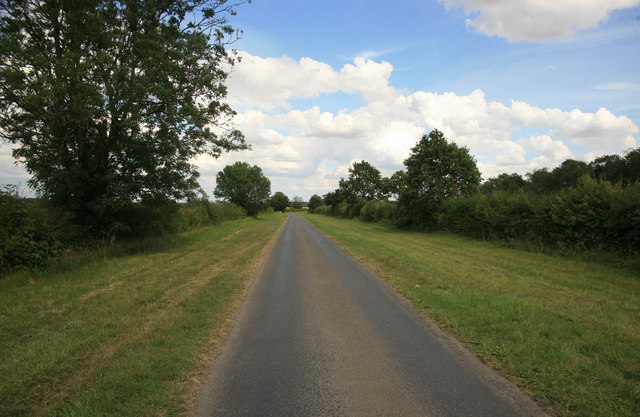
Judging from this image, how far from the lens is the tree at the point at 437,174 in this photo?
2988 cm

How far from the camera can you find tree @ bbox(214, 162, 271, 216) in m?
59.4

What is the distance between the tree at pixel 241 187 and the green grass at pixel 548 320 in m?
50.4

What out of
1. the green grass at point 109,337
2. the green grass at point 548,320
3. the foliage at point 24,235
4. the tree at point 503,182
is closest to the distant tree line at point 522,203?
the green grass at point 548,320

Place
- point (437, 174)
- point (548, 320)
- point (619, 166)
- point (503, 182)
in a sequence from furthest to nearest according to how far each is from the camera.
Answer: point (503, 182), point (619, 166), point (437, 174), point (548, 320)

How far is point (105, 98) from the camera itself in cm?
1262

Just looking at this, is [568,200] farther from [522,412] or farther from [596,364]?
[522,412]

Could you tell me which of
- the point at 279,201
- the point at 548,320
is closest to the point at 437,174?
the point at 548,320

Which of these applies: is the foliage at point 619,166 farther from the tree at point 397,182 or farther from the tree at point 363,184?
the tree at point 363,184

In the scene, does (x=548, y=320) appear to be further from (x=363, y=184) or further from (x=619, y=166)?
(x=363, y=184)

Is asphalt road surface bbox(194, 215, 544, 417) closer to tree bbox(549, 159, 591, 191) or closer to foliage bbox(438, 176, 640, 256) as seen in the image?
foliage bbox(438, 176, 640, 256)

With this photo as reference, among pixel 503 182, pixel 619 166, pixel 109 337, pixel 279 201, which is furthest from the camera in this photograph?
pixel 279 201

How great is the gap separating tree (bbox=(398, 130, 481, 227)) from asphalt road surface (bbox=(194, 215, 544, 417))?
2435cm

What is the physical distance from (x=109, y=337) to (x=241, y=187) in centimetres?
5564

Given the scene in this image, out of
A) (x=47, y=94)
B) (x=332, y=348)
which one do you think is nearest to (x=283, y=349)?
(x=332, y=348)
